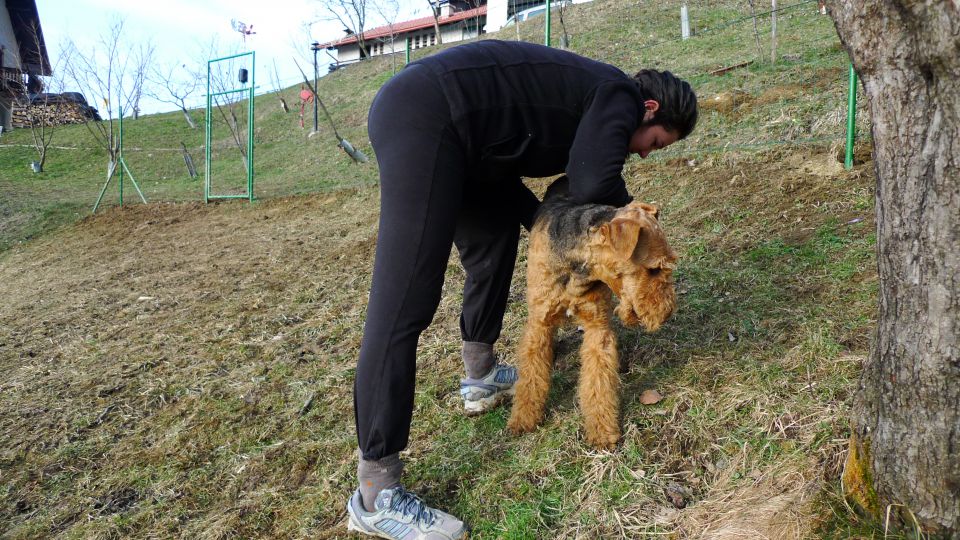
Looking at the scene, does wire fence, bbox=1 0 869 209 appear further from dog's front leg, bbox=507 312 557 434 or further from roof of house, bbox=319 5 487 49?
roof of house, bbox=319 5 487 49

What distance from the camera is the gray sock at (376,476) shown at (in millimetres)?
2197

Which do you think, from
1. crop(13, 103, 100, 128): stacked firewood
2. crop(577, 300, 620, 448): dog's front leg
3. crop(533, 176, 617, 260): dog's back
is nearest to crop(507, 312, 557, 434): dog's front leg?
crop(577, 300, 620, 448): dog's front leg

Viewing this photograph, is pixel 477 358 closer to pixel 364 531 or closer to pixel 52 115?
pixel 364 531

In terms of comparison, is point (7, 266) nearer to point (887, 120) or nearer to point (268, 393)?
point (268, 393)

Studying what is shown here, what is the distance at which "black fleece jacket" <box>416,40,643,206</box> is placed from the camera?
2188 millimetres

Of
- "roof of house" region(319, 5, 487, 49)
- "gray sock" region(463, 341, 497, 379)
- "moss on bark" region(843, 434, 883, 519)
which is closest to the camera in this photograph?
"moss on bark" region(843, 434, 883, 519)

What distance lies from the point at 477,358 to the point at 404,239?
111 centimetres

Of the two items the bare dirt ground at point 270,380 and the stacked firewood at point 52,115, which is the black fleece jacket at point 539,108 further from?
the stacked firewood at point 52,115

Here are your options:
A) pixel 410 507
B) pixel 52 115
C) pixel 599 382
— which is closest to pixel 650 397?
pixel 599 382

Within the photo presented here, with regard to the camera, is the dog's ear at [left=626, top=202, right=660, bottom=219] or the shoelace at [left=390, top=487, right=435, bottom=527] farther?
the dog's ear at [left=626, top=202, right=660, bottom=219]

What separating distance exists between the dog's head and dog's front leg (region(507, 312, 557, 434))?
420 millimetres

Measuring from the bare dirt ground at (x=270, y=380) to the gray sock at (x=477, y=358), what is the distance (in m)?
0.33

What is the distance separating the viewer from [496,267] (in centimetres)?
284

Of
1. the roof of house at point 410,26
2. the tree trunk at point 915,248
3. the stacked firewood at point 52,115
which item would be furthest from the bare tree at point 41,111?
the tree trunk at point 915,248
